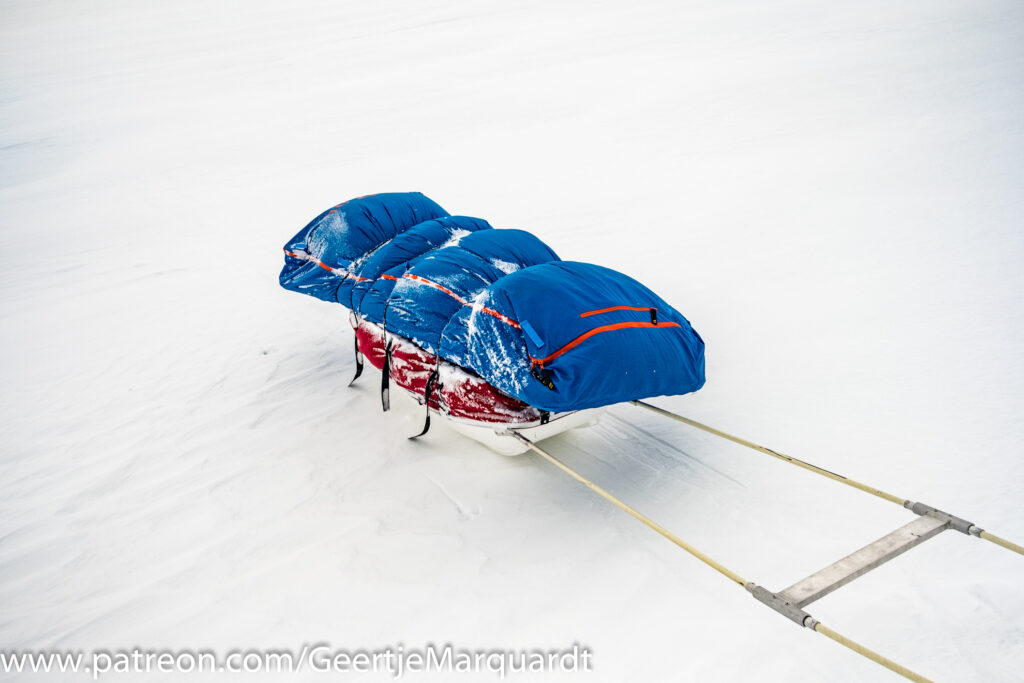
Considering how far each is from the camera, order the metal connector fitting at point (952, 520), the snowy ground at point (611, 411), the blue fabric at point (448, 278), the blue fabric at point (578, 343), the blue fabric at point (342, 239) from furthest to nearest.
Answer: the blue fabric at point (342, 239) < the blue fabric at point (448, 278) < the blue fabric at point (578, 343) < the snowy ground at point (611, 411) < the metal connector fitting at point (952, 520)

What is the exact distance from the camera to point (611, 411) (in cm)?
385

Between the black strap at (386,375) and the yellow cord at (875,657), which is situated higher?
the black strap at (386,375)

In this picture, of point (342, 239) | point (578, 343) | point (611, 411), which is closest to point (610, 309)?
point (578, 343)

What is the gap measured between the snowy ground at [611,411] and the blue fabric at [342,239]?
63cm

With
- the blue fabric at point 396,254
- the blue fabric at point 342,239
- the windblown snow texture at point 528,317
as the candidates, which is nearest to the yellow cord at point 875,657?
the windblown snow texture at point 528,317

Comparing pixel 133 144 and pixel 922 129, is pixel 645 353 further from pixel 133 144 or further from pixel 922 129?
pixel 133 144

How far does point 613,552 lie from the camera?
2.88m

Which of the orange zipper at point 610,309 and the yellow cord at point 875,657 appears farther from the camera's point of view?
the orange zipper at point 610,309

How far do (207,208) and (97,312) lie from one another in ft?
8.46

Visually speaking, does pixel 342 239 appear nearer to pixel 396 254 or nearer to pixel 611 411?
pixel 396 254

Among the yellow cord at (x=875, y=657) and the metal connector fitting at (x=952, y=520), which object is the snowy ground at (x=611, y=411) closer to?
the metal connector fitting at (x=952, y=520)

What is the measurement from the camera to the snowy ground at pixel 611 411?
105 inches

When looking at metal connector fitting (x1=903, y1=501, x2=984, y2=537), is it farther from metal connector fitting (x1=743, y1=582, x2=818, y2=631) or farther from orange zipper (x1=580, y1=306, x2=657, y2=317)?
orange zipper (x1=580, y1=306, x2=657, y2=317)

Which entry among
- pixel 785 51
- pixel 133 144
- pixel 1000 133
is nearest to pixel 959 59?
pixel 785 51
